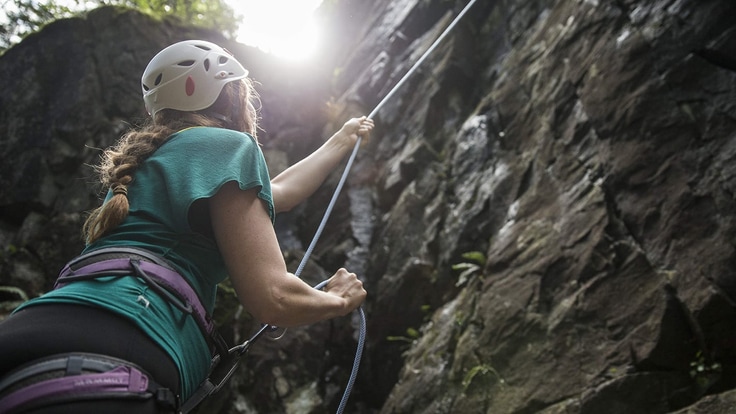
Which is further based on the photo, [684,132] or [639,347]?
[684,132]

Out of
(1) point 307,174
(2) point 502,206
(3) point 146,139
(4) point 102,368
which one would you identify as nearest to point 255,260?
(4) point 102,368

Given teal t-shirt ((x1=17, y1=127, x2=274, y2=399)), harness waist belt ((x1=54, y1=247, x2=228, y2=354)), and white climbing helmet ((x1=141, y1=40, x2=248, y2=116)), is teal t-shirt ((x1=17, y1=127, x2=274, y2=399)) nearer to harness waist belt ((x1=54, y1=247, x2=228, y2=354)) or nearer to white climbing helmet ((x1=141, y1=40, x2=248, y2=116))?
harness waist belt ((x1=54, y1=247, x2=228, y2=354))

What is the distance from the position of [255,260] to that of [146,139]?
0.85 m

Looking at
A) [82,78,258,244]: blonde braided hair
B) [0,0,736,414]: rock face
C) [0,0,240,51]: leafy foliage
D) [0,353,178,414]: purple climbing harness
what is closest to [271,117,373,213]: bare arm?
[82,78,258,244]: blonde braided hair

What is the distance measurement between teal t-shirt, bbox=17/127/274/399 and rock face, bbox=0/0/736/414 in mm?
4063

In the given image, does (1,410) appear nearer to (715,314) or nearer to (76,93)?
(715,314)

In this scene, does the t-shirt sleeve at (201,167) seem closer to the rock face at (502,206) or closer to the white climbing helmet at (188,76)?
the white climbing helmet at (188,76)

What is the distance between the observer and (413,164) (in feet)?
33.3

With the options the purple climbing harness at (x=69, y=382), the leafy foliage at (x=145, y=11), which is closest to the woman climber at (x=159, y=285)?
the purple climbing harness at (x=69, y=382)

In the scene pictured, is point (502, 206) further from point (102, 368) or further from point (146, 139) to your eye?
point (102, 368)

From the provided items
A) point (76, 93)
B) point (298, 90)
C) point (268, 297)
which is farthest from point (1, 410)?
point (298, 90)

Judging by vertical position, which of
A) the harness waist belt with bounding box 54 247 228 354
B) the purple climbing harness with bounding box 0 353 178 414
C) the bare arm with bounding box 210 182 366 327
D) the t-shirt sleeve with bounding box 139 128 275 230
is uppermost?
the t-shirt sleeve with bounding box 139 128 275 230

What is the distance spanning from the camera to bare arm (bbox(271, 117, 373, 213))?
9.62 feet

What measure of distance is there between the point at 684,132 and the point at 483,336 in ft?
10.9
